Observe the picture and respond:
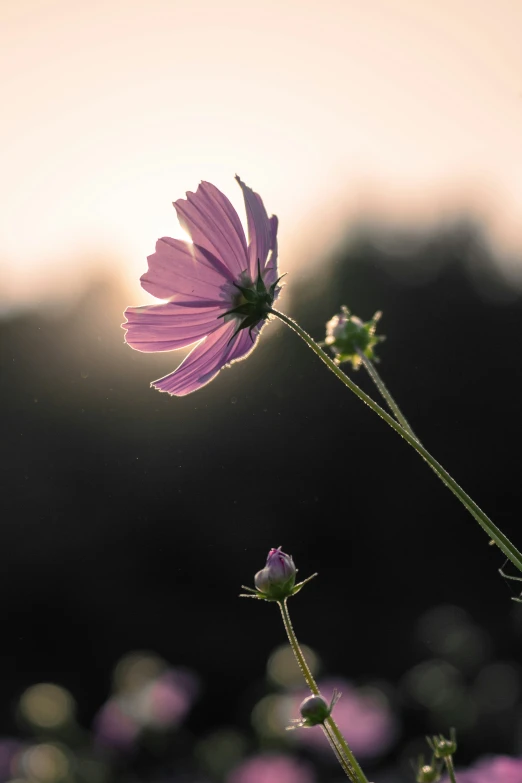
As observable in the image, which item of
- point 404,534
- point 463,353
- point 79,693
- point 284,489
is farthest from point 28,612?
point 463,353

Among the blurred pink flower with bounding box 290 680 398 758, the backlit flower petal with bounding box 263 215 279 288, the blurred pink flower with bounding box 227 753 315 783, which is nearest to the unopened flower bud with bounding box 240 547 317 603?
the backlit flower petal with bounding box 263 215 279 288

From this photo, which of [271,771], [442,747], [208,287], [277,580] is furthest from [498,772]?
[271,771]

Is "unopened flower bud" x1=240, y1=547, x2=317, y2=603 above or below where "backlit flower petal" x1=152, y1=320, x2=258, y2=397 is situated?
below

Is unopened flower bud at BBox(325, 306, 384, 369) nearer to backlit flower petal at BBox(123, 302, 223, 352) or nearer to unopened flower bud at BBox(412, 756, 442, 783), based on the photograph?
backlit flower petal at BBox(123, 302, 223, 352)

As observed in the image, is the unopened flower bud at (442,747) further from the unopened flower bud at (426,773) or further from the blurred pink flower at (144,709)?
the blurred pink flower at (144,709)

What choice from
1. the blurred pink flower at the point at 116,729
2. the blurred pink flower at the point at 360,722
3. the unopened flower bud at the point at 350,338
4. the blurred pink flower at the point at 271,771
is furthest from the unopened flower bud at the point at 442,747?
the blurred pink flower at the point at 116,729
